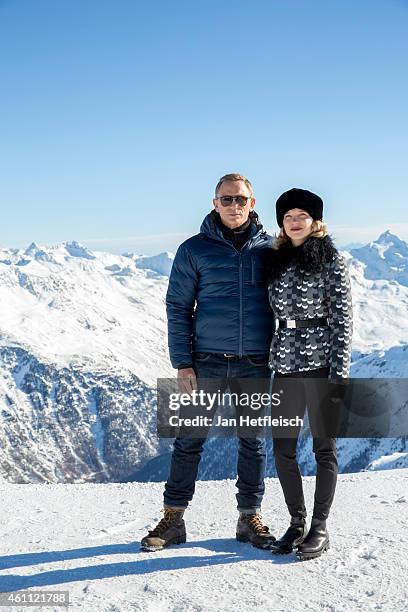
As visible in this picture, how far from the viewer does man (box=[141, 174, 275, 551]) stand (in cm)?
619

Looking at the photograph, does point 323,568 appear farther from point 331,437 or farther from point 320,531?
point 331,437

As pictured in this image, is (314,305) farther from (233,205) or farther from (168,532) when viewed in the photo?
(168,532)

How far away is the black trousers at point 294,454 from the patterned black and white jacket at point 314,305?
5.7 inches

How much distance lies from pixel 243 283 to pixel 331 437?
5.87ft

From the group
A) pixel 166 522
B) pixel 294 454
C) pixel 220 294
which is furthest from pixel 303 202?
pixel 166 522

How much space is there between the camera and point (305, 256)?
582 cm

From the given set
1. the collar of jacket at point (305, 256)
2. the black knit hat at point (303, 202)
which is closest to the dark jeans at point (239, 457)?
the collar of jacket at point (305, 256)

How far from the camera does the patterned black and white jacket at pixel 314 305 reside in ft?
18.9

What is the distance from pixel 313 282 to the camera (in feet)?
19.1

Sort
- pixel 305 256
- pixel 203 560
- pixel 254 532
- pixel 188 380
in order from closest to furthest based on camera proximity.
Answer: pixel 305 256
pixel 203 560
pixel 188 380
pixel 254 532

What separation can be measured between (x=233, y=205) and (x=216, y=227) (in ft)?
0.96

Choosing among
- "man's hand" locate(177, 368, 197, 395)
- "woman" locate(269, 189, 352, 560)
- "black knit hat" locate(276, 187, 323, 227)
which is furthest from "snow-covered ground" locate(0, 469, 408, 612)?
"black knit hat" locate(276, 187, 323, 227)

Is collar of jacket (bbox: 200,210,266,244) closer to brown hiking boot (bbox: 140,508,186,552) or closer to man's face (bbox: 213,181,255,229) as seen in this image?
man's face (bbox: 213,181,255,229)

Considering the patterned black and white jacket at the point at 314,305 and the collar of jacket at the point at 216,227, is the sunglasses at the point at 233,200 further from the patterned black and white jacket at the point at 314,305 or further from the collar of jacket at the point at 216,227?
the patterned black and white jacket at the point at 314,305
